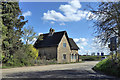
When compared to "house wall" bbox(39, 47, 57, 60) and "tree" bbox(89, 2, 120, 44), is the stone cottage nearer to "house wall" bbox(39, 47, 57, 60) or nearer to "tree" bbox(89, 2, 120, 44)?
"house wall" bbox(39, 47, 57, 60)

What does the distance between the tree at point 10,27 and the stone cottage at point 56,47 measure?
435 inches

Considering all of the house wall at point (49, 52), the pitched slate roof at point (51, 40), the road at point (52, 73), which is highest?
the pitched slate roof at point (51, 40)

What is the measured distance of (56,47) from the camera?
3797cm

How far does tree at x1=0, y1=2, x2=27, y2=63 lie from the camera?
24.9 metres

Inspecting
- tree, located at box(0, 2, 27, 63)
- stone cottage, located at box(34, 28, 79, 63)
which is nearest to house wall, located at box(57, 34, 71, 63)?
stone cottage, located at box(34, 28, 79, 63)

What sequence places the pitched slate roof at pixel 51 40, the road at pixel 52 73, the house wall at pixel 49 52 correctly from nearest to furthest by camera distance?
the road at pixel 52 73 < the house wall at pixel 49 52 < the pitched slate roof at pixel 51 40

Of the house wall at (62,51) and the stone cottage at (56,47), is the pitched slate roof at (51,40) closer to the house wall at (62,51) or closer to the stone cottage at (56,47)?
the stone cottage at (56,47)

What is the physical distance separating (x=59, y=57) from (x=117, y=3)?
27888 millimetres

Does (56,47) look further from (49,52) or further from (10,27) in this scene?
(10,27)

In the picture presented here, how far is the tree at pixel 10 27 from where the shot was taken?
2488 centimetres

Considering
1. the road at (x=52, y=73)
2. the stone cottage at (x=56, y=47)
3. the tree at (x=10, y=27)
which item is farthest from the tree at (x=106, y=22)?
the stone cottage at (x=56, y=47)

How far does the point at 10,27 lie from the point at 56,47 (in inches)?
575

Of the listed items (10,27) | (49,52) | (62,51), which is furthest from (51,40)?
(10,27)

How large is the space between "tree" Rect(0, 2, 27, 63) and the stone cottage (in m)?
11.1
